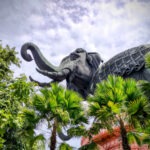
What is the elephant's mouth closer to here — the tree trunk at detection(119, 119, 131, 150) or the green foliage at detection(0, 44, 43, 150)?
the green foliage at detection(0, 44, 43, 150)

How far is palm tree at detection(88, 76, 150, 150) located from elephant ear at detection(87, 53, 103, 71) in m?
9.93

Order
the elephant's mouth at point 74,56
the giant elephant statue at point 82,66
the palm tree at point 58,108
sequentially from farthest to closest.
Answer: the elephant's mouth at point 74,56, the giant elephant statue at point 82,66, the palm tree at point 58,108

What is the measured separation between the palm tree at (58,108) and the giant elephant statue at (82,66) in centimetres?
630

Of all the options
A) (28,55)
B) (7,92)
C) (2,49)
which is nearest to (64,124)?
(7,92)

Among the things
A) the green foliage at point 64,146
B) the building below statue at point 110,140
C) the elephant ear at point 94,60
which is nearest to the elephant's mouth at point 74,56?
the elephant ear at point 94,60

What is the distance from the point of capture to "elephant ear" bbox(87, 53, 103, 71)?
2066 centimetres

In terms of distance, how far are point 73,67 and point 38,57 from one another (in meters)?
2.18

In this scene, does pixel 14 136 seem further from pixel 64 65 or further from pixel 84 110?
pixel 64 65

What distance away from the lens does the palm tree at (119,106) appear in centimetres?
962

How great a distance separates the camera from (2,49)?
14141 millimetres

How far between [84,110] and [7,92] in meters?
2.80

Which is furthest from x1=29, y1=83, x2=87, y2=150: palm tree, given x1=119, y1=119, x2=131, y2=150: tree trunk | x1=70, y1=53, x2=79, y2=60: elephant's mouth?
x1=70, y1=53, x2=79, y2=60: elephant's mouth

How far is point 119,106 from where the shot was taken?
974 centimetres

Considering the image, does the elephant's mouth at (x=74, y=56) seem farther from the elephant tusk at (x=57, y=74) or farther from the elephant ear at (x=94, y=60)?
the elephant tusk at (x=57, y=74)
